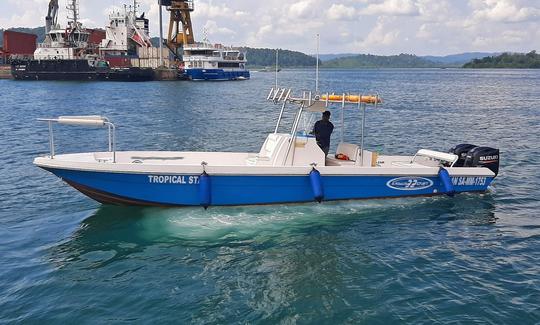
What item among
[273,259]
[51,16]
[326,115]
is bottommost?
[273,259]

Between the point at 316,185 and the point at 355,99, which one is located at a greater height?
the point at 355,99

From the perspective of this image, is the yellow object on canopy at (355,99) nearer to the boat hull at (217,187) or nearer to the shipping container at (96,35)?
the boat hull at (217,187)

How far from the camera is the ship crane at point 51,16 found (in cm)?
9244

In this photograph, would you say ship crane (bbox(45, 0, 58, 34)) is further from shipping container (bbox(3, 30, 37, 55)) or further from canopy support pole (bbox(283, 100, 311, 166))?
canopy support pole (bbox(283, 100, 311, 166))

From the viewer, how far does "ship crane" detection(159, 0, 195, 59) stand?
95875 mm

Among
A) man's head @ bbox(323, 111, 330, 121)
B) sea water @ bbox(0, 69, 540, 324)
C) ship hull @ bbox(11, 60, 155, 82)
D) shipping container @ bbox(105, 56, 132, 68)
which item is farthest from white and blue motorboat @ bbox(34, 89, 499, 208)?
shipping container @ bbox(105, 56, 132, 68)

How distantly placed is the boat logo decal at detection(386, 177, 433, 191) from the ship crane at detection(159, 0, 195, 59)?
88.4m

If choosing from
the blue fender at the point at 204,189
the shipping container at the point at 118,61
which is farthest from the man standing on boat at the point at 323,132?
the shipping container at the point at 118,61

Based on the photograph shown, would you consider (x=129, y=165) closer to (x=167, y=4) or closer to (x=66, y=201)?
(x=66, y=201)

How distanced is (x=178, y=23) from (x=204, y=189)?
94114 millimetres

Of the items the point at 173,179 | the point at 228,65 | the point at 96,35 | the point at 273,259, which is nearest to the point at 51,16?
the point at 96,35

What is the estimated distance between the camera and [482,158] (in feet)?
47.1

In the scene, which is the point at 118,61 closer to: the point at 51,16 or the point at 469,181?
the point at 51,16

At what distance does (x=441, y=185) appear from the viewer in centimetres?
1357
